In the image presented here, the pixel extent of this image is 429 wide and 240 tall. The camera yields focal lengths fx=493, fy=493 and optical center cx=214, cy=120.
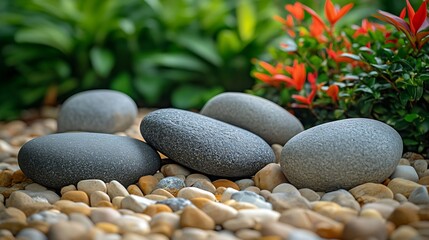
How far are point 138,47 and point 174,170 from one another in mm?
2799

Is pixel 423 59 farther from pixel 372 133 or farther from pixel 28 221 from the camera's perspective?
pixel 28 221

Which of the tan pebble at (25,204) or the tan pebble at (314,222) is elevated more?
the tan pebble at (314,222)

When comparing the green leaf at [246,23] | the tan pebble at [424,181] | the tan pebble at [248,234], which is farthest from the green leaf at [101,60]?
the tan pebble at [248,234]

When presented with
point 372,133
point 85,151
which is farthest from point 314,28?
point 85,151

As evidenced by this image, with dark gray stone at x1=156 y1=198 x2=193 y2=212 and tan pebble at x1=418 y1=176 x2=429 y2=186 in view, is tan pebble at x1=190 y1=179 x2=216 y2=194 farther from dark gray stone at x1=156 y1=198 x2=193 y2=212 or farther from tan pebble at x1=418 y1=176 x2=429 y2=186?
tan pebble at x1=418 y1=176 x2=429 y2=186

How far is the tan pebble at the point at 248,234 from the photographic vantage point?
150cm

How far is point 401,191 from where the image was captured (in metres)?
2.02

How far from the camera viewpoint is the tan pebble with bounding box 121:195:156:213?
1.85 meters

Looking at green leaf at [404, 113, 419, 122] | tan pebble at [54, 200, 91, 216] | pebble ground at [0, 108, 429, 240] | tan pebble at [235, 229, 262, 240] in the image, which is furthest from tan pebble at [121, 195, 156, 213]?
green leaf at [404, 113, 419, 122]

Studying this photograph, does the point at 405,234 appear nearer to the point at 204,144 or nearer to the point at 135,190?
the point at 204,144

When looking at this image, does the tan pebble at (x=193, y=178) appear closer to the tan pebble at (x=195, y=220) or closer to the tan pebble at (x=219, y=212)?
the tan pebble at (x=219, y=212)

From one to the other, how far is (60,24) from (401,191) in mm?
4045

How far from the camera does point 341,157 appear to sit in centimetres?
201

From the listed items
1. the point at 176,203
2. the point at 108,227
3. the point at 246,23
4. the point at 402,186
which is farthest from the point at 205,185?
the point at 246,23
